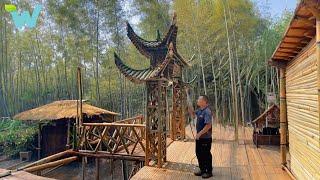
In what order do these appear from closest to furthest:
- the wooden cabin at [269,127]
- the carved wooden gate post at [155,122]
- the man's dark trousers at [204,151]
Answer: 1. the man's dark trousers at [204,151]
2. the carved wooden gate post at [155,122]
3. the wooden cabin at [269,127]

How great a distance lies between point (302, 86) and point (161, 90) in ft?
8.51

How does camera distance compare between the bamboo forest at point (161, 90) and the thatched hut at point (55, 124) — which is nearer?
the bamboo forest at point (161, 90)

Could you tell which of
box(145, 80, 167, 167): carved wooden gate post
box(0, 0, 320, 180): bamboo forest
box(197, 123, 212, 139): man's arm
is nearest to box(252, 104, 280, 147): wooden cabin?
box(0, 0, 320, 180): bamboo forest

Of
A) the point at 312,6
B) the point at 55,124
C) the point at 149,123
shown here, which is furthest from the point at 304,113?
the point at 55,124

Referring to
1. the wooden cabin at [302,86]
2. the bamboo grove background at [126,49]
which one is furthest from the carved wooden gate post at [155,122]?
the bamboo grove background at [126,49]

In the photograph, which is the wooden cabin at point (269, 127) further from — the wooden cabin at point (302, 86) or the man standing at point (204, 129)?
the man standing at point (204, 129)

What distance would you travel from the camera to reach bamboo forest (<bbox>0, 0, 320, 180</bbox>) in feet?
14.5

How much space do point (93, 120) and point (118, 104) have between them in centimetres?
336

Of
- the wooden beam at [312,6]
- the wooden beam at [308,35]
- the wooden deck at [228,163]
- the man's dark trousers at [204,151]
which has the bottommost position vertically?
the wooden deck at [228,163]

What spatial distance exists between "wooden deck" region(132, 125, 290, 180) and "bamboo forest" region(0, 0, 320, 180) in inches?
0.9

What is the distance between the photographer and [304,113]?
3609 millimetres

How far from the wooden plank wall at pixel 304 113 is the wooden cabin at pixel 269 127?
2.48m

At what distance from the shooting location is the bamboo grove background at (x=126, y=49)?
1029 cm

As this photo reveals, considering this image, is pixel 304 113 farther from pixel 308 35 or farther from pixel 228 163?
pixel 228 163
